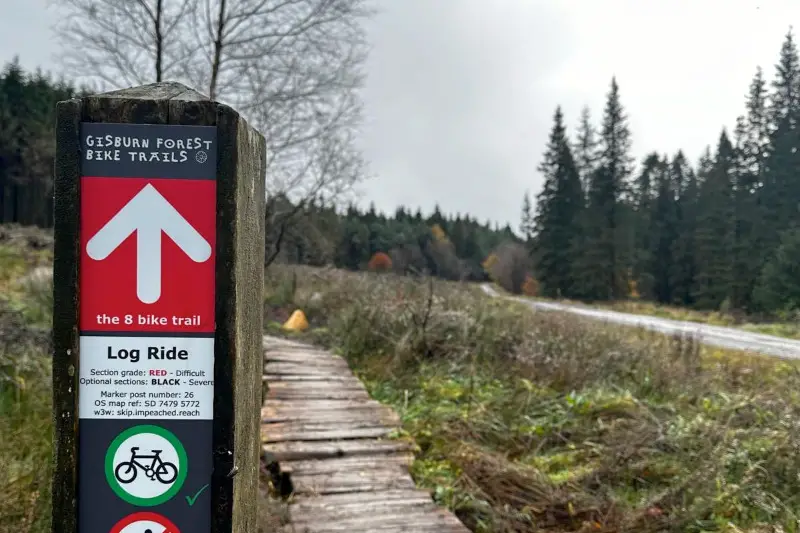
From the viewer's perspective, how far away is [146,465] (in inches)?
52.6

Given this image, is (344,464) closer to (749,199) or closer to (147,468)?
(147,468)

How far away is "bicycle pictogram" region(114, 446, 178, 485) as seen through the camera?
1.33 meters

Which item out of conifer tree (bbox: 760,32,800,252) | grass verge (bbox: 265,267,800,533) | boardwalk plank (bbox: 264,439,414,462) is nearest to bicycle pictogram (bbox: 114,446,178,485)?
grass verge (bbox: 265,267,800,533)

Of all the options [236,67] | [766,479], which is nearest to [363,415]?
[766,479]

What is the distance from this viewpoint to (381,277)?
13.0 m

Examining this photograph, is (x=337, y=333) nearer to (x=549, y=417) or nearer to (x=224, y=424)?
(x=549, y=417)

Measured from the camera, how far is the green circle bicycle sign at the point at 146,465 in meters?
1.33

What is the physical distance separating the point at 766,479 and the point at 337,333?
21.0ft

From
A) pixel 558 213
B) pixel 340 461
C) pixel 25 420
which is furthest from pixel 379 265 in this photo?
pixel 25 420

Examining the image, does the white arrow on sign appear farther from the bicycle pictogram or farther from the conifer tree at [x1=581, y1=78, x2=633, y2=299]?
the conifer tree at [x1=581, y1=78, x2=633, y2=299]

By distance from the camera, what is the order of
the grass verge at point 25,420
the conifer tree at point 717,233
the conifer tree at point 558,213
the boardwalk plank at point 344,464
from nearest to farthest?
the grass verge at point 25,420 < the boardwalk plank at point 344,464 < the conifer tree at point 717,233 < the conifer tree at point 558,213

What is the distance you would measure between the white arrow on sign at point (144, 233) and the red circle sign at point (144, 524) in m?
0.46

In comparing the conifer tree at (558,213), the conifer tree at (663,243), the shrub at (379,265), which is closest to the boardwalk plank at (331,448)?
the shrub at (379,265)

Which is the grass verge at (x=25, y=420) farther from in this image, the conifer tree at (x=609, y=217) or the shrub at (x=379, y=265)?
the conifer tree at (x=609, y=217)
